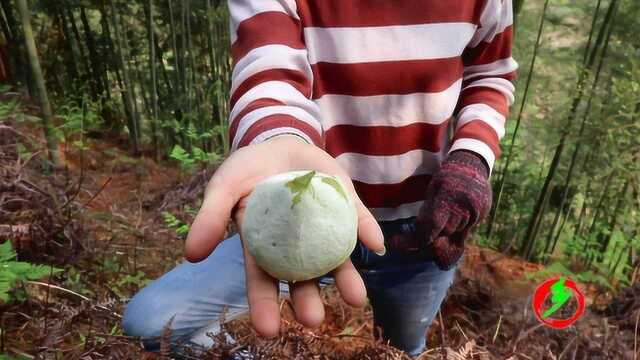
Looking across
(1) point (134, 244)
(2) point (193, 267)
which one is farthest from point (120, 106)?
(2) point (193, 267)

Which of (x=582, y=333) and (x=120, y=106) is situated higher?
(x=582, y=333)

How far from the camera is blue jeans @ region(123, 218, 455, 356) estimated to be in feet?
4.41

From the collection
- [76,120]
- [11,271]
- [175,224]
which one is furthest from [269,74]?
[76,120]

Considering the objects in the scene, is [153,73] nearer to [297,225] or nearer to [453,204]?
[453,204]

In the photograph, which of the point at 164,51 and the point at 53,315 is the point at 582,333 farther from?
the point at 164,51

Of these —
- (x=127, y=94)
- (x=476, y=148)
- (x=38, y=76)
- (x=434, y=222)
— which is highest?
(x=476, y=148)

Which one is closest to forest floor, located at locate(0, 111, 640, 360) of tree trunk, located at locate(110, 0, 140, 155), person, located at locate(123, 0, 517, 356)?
person, located at locate(123, 0, 517, 356)

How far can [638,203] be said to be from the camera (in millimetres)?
3855

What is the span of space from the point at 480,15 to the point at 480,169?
492 mm

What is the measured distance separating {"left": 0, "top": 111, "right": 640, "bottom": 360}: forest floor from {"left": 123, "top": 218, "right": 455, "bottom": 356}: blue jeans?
0.25 ft

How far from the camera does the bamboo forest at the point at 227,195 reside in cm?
142

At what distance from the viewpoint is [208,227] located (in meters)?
1.01

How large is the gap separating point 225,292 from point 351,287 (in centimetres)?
50

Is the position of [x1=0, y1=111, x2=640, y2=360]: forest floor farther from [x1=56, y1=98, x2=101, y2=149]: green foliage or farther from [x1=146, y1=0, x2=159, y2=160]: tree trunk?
[x1=146, y1=0, x2=159, y2=160]: tree trunk
